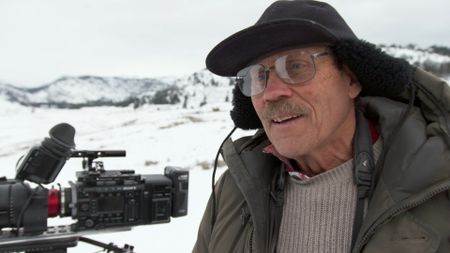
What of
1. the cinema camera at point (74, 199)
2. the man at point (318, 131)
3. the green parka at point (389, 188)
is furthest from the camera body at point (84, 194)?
the man at point (318, 131)

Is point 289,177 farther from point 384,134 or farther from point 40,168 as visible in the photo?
point 40,168

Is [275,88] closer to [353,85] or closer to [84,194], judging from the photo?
[353,85]

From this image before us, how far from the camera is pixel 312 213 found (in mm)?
1677

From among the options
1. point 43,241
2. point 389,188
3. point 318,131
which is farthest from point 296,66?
point 43,241

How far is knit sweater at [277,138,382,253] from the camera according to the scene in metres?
1.59

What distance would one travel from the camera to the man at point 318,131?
59.2 inches

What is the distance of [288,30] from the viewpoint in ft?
5.11

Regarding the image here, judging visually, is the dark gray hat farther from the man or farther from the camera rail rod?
the camera rail rod

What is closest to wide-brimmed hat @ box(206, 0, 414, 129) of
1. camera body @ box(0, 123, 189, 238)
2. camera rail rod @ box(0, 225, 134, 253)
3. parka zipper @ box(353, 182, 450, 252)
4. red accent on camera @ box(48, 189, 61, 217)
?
parka zipper @ box(353, 182, 450, 252)

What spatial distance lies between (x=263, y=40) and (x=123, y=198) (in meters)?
1.42

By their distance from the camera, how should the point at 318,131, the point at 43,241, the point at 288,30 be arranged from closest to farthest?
the point at 288,30, the point at 318,131, the point at 43,241

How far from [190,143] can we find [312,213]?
1407 centimetres

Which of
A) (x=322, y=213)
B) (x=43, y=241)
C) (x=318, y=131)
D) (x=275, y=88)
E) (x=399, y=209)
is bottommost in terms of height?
(x=43, y=241)

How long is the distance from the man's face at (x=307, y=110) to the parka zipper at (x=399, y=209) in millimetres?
397
